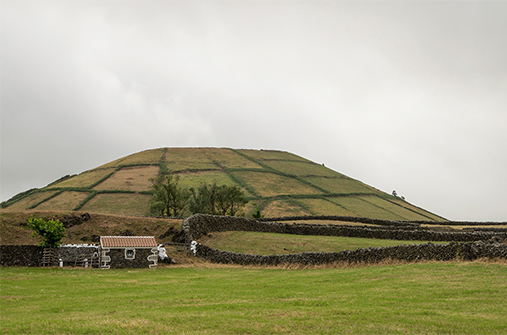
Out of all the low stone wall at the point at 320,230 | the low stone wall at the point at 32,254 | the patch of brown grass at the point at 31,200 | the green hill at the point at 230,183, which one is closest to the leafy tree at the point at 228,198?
the green hill at the point at 230,183

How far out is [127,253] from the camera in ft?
116

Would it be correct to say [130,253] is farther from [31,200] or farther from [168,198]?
[31,200]

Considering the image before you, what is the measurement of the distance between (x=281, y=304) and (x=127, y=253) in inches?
892

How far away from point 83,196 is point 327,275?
273 feet

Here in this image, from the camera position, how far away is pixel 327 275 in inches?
934

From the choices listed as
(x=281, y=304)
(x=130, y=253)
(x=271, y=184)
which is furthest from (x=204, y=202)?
(x=281, y=304)

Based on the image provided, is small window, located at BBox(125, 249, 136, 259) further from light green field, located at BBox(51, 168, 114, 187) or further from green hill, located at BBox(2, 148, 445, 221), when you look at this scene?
→ light green field, located at BBox(51, 168, 114, 187)

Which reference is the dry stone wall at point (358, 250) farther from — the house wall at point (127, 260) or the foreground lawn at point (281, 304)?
the house wall at point (127, 260)

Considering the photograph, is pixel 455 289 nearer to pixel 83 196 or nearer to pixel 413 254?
pixel 413 254

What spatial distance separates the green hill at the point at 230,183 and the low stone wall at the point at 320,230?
37.0 m

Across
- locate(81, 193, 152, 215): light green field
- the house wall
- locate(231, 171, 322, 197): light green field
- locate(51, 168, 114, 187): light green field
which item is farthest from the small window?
locate(51, 168, 114, 187): light green field

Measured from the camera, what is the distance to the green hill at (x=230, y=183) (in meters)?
91.8

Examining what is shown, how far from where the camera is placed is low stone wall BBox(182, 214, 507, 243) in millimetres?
38375

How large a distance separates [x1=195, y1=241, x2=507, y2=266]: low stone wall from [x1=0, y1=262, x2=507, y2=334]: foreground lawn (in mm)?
1307
